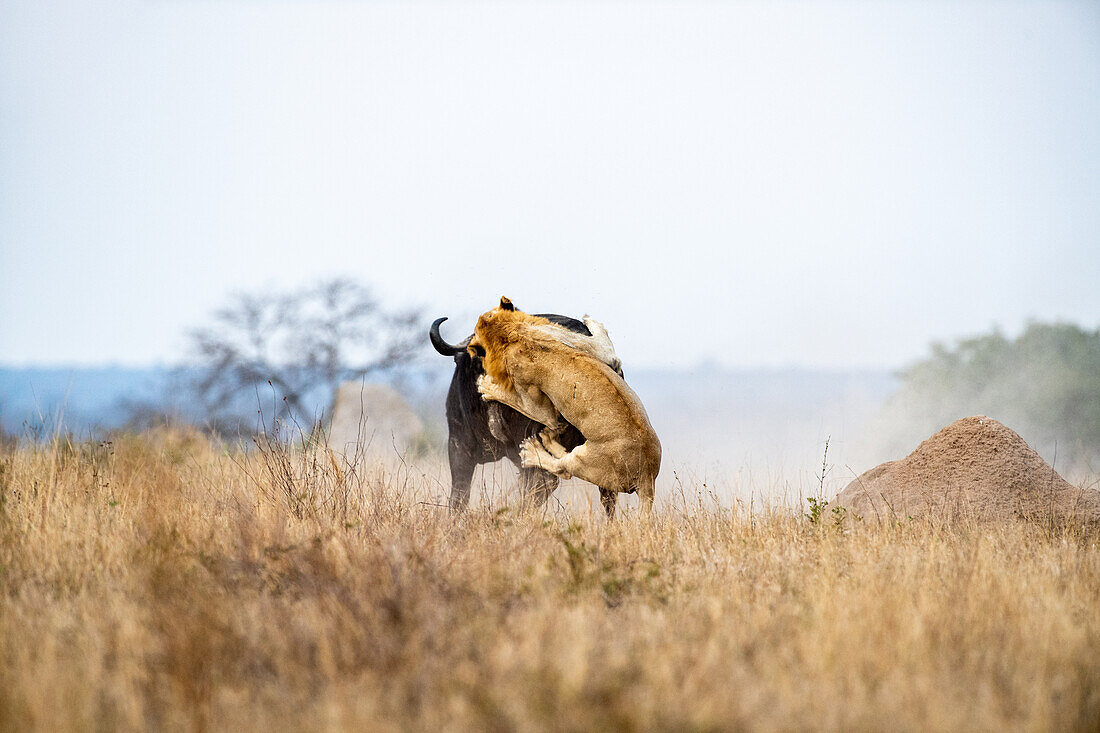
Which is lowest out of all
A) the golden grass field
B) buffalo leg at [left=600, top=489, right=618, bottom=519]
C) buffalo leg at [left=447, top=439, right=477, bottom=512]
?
the golden grass field

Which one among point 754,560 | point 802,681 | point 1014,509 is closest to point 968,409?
point 1014,509

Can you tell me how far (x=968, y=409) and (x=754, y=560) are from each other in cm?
2405

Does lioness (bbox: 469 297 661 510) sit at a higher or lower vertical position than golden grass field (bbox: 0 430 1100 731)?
higher

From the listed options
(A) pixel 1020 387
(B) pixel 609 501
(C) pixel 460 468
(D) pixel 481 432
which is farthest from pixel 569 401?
(A) pixel 1020 387

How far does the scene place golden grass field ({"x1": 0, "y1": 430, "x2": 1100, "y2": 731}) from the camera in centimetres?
269

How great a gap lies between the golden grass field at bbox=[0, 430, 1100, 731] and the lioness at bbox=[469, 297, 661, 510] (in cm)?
44

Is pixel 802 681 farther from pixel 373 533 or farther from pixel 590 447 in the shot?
→ pixel 373 533

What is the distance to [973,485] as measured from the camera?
21.4 feet

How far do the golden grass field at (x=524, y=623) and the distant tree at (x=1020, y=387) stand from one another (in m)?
20.0

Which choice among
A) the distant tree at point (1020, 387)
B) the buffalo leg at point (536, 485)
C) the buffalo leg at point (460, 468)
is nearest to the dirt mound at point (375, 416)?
the buffalo leg at point (460, 468)

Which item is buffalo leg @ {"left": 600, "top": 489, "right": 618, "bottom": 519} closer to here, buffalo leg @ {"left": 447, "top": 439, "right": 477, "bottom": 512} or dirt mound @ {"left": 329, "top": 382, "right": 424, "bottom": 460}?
buffalo leg @ {"left": 447, "top": 439, "right": 477, "bottom": 512}

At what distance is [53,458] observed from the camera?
6875 millimetres

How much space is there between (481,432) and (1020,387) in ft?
76.8

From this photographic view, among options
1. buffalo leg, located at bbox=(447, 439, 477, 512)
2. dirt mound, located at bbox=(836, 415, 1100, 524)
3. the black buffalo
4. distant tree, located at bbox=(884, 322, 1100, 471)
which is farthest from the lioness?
distant tree, located at bbox=(884, 322, 1100, 471)
